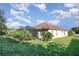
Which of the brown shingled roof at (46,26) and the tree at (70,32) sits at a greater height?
the brown shingled roof at (46,26)

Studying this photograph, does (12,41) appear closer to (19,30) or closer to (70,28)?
(19,30)

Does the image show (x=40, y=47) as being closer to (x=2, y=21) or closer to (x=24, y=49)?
(x=24, y=49)

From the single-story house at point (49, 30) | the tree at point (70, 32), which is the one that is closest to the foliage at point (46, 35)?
the single-story house at point (49, 30)

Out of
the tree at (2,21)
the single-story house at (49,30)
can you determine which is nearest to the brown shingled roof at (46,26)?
the single-story house at (49,30)

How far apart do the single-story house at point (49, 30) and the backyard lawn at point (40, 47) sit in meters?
0.04

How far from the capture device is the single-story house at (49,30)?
5.44ft

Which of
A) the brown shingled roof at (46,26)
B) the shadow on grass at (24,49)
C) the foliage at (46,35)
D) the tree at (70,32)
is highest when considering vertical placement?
the brown shingled roof at (46,26)

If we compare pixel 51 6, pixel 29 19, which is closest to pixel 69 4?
pixel 51 6

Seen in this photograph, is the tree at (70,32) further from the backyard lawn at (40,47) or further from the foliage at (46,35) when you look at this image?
the foliage at (46,35)

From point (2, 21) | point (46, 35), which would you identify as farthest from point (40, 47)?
point (2, 21)

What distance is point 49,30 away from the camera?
1677 mm

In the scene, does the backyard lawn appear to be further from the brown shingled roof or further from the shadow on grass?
the brown shingled roof

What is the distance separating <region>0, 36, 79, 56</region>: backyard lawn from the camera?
64.2 inches

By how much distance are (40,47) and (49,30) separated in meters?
0.17
